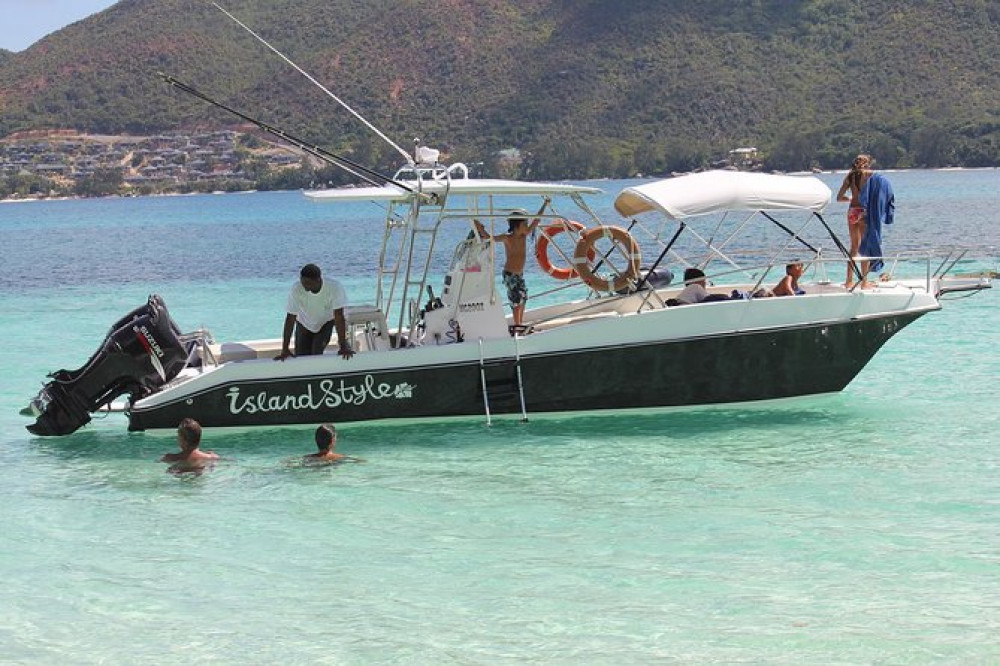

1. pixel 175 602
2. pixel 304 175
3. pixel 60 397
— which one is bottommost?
pixel 175 602

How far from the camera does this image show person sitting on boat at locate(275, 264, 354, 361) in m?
12.0

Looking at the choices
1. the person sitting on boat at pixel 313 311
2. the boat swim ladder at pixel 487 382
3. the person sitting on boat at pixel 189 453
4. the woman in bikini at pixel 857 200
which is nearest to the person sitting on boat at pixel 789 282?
the woman in bikini at pixel 857 200

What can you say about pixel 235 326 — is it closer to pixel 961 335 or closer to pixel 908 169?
pixel 961 335

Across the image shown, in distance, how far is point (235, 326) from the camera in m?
24.1

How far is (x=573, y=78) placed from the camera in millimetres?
128375

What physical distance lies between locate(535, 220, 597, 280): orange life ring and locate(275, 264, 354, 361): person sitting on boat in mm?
1999

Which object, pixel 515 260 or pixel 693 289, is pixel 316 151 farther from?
pixel 693 289

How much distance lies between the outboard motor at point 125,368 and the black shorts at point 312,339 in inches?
39.9

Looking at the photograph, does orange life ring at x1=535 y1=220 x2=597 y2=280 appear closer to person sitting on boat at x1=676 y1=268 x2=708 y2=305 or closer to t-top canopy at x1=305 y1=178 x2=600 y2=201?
t-top canopy at x1=305 y1=178 x2=600 y2=201

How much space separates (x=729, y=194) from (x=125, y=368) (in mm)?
5523

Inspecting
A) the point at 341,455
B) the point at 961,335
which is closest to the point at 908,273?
the point at 961,335

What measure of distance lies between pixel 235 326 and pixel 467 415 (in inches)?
502

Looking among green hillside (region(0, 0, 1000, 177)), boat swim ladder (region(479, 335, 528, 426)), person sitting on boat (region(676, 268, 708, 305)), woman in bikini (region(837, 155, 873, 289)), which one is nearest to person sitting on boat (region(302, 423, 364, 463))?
boat swim ladder (region(479, 335, 528, 426))

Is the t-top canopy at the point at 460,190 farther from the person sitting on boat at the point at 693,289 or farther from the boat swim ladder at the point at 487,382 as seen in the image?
the boat swim ladder at the point at 487,382
